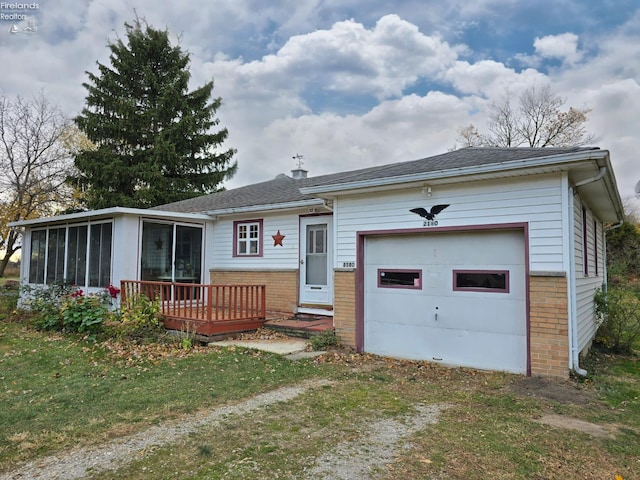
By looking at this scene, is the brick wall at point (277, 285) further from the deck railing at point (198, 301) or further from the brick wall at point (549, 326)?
Answer: the brick wall at point (549, 326)

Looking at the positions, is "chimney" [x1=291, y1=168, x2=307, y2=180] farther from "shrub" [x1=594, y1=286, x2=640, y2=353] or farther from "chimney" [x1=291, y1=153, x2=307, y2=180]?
"shrub" [x1=594, y1=286, x2=640, y2=353]

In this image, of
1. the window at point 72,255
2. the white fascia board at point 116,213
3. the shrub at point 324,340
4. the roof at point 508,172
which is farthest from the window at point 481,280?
the window at point 72,255

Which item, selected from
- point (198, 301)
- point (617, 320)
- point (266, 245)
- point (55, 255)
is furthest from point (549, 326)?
point (55, 255)

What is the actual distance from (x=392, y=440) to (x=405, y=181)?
4104 mm

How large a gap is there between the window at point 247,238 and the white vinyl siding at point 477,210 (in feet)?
13.2

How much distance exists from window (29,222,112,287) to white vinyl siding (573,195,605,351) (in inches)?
388

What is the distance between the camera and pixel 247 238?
11641mm

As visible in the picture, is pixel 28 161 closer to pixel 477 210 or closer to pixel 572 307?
pixel 477 210

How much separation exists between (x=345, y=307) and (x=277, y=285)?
3.51 meters

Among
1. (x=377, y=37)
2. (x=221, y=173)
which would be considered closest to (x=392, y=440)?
(x=377, y=37)

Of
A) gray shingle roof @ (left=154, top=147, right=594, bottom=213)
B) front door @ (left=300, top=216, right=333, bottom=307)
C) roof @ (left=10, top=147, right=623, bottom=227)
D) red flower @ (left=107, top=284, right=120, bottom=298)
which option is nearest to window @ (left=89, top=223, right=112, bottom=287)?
red flower @ (left=107, top=284, right=120, bottom=298)

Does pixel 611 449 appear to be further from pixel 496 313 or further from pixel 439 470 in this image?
pixel 496 313

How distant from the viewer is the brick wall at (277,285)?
415 inches

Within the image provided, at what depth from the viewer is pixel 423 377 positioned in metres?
6.01
